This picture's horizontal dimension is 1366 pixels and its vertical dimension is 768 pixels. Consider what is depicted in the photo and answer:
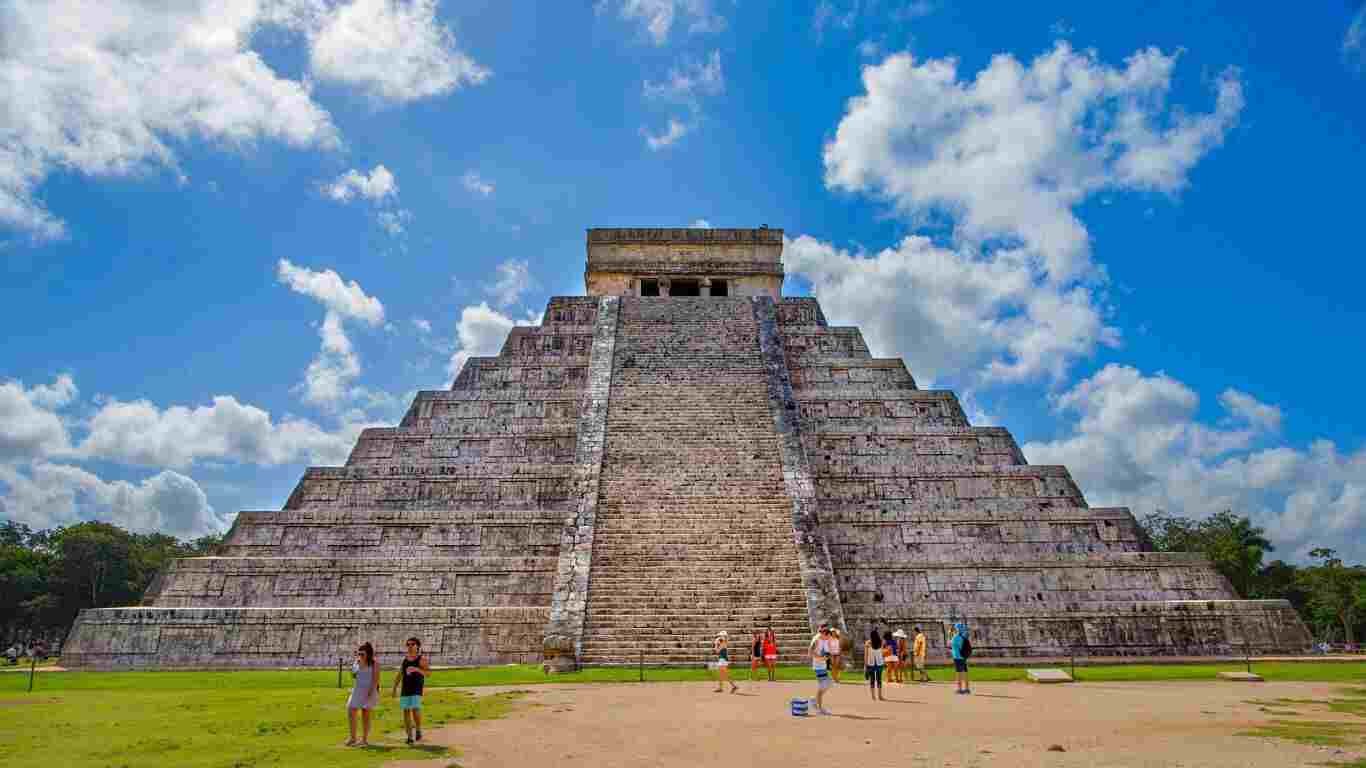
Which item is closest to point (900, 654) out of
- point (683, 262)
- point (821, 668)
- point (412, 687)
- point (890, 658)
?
point (890, 658)

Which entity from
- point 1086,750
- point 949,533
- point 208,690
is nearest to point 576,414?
point 949,533

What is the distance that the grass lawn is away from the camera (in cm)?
702

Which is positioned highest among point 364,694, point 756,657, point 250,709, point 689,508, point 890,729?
point 689,508

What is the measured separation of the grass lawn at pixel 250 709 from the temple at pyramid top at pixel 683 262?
661 inches

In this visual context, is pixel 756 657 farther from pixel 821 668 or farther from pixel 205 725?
pixel 205 725

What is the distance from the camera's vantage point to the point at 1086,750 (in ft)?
23.2

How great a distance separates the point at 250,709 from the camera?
9625mm

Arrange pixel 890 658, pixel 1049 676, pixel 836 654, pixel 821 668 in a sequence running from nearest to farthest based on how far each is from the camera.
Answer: pixel 821 668 < pixel 836 654 < pixel 1049 676 < pixel 890 658

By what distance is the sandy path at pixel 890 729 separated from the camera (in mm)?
6832

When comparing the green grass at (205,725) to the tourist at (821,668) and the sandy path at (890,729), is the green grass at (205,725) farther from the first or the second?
the tourist at (821,668)

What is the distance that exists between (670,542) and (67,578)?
1492 inches

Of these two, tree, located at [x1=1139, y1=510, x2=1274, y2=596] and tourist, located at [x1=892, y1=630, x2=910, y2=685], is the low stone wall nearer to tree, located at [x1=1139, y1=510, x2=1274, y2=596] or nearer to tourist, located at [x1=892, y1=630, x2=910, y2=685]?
tourist, located at [x1=892, y1=630, x2=910, y2=685]

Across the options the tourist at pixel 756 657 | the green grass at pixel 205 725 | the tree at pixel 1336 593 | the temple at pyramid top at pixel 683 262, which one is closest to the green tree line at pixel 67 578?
the temple at pyramid top at pixel 683 262

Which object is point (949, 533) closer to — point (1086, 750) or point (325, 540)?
point (1086, 750)
